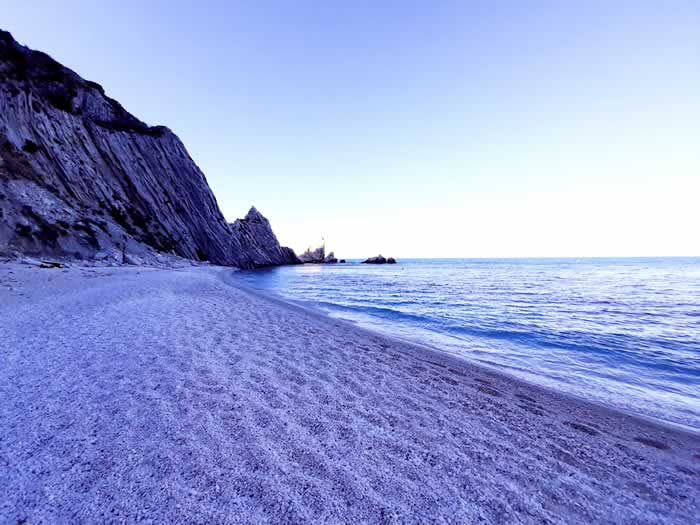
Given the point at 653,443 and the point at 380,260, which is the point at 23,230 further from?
the point at 380,260

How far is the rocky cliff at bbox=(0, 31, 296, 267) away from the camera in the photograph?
23.4 meters

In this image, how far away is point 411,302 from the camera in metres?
18.9

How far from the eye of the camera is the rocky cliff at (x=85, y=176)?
23.4 metres

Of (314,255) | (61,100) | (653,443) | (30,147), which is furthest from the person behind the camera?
(314,255)

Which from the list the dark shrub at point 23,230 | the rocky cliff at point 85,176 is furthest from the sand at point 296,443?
the rocky cliff at point 85,176

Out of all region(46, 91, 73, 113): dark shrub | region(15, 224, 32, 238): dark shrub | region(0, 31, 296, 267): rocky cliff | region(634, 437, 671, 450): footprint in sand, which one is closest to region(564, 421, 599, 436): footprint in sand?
region(634, 437, 671, 450): footprint in sand

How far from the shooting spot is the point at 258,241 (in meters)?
85.0

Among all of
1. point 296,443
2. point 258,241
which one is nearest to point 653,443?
point 296,443

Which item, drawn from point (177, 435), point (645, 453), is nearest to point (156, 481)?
point (177, 435)

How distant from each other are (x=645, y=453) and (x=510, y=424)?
1703mm

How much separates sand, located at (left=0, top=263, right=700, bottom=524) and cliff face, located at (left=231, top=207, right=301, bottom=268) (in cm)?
6803

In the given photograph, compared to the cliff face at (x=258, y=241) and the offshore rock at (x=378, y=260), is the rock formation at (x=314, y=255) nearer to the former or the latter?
the offshore rock at (x=378, y=260)

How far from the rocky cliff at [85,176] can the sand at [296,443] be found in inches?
970

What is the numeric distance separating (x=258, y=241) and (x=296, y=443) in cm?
8669
